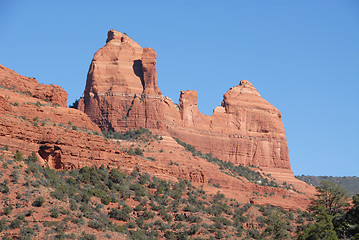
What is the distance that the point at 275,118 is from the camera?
141m

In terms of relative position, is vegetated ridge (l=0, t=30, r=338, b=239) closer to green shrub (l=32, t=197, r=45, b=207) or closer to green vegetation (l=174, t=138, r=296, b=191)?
green shrub (l=32, t=197, r=45, b=207)

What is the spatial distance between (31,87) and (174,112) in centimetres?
3726

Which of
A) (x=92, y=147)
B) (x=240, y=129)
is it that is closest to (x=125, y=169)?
(x=92, y=147)

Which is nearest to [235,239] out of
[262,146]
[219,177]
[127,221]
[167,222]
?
[167,222]

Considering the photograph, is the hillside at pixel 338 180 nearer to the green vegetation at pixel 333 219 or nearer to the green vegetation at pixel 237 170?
the green vegetation at pixel 237 170

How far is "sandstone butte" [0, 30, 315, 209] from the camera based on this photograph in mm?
83062

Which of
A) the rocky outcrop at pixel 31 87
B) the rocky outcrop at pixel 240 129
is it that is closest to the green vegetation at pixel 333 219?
the rocky outcrop at pixel 31 87

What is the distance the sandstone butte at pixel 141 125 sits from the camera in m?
83.1

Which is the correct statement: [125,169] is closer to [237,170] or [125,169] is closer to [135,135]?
[135,135]

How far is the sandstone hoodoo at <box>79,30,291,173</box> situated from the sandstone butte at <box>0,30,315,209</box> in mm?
138

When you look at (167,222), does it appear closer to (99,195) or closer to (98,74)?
(99,195)

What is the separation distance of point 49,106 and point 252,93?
58663 millimetres

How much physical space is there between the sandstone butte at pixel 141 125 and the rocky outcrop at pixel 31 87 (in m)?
0.11

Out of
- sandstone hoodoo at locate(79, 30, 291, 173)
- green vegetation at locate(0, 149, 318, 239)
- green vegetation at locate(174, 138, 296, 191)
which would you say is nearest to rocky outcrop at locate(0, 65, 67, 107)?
green vegetation at locate(0, 149, 318, 239)
